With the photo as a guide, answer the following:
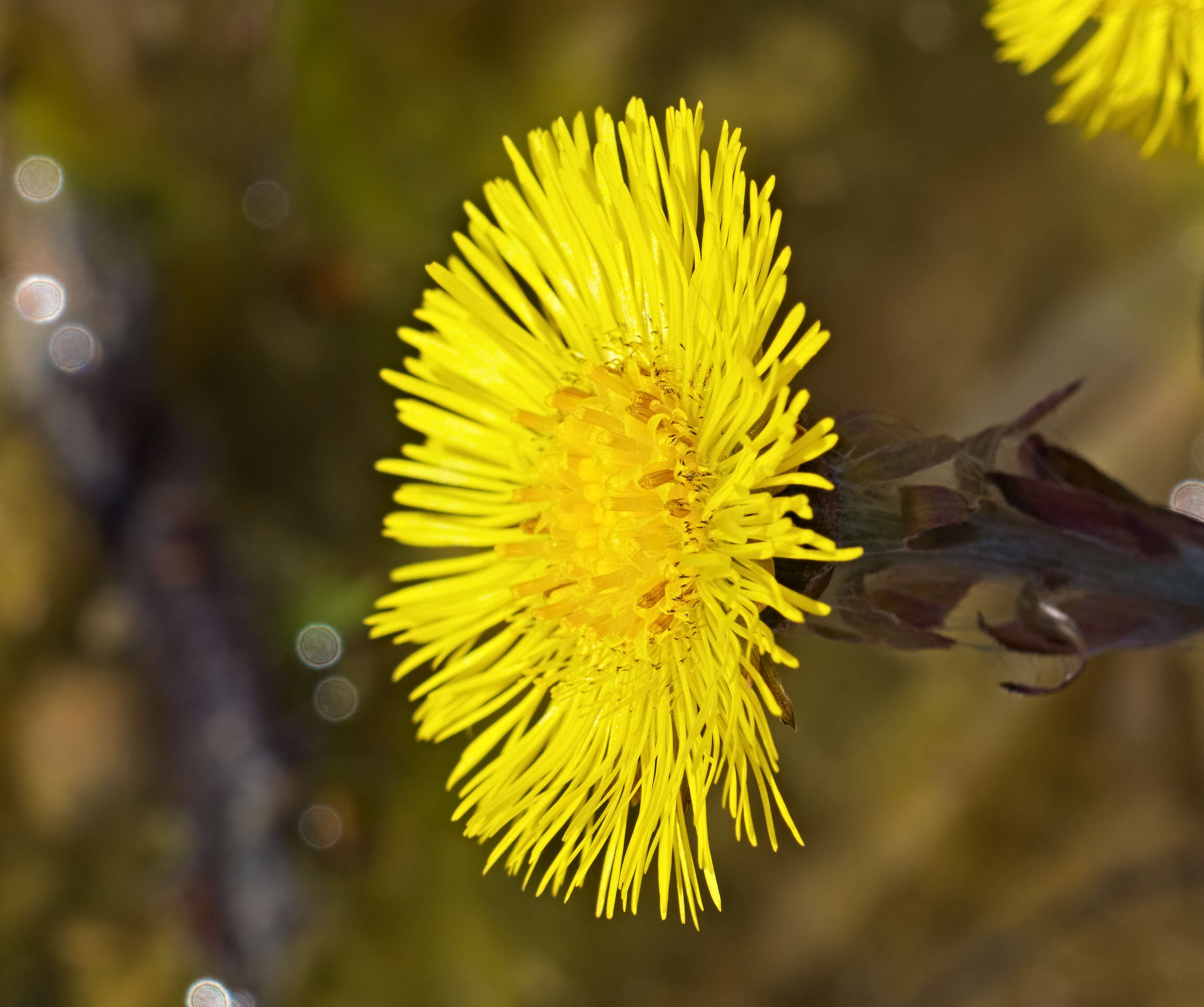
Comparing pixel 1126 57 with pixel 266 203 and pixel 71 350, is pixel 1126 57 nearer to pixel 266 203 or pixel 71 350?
pixel 266 203

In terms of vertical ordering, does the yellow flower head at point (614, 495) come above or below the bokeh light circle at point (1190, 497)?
above

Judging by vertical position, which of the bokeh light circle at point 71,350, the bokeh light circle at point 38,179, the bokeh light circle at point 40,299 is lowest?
the bokeh light circle at point 71,350

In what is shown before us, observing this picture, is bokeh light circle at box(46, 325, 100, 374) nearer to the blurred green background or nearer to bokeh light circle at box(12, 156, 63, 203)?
the blurred green background

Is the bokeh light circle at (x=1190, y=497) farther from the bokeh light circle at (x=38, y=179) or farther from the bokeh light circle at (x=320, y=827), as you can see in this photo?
the bokeh light circle at (x=38, y=179)

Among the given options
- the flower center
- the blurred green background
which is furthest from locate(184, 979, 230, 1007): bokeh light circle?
the flower center

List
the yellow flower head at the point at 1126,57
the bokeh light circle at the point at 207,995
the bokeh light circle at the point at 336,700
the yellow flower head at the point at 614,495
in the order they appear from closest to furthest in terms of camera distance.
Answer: the yellow flower head at the point at 614,495, the yellow flower head at the point at 1126,57, the bokeh light circle at the point at 207,995, the bokeh light circle at the point at 336,700

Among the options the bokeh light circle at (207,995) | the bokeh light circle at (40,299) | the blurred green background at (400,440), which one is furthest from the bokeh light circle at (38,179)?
the bokeh light circle at (207,995)
